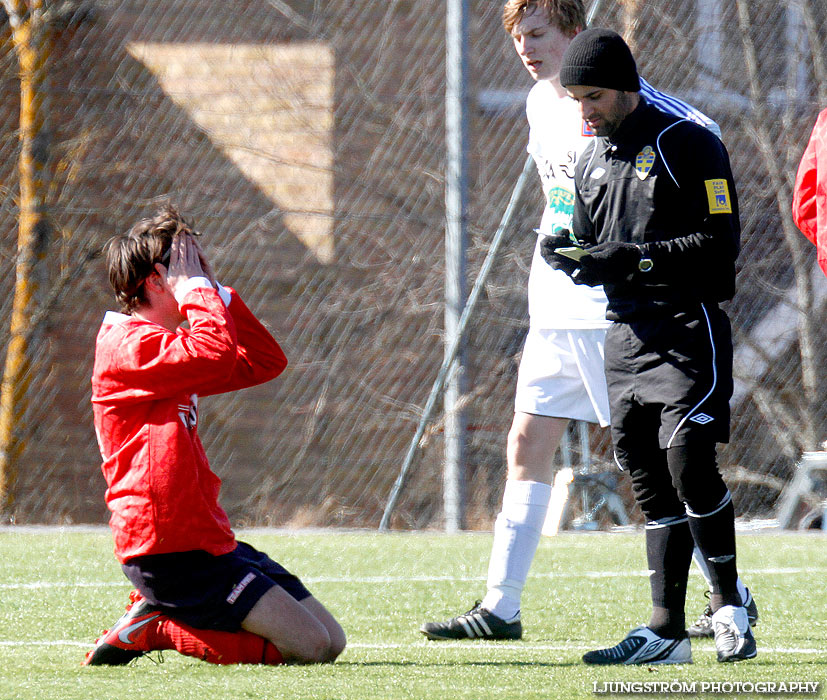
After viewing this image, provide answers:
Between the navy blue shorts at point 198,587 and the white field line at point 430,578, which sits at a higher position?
the navy blue shorts at point 198,587

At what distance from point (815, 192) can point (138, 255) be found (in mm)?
1834

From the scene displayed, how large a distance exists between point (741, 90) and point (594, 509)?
2770mm

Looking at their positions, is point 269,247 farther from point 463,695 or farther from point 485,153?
point 463,695

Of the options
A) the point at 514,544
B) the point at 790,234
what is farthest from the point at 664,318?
the point at 790,234

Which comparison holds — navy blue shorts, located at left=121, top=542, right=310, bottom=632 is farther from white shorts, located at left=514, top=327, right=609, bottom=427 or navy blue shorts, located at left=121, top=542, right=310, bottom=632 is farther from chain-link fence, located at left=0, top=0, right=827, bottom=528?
chain-link fence, located at left=0, top=0, right=827, bottom=528

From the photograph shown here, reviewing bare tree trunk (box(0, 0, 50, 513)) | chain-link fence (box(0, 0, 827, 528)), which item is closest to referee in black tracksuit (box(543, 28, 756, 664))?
chain-link fence (box(0, 0, 827, 528))

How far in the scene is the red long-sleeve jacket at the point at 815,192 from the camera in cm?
349

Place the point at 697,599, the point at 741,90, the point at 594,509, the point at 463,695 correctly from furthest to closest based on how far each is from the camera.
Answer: the point at 741,90 → the point at 594,509 → the point at 697,599 → the point at 463,695

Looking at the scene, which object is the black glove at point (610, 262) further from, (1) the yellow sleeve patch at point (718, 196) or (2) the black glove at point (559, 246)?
(1) the yellow sleeve patch at point (718, 196)

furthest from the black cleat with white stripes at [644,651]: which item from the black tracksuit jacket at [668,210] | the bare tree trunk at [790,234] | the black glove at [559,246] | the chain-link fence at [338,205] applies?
the bare tree trunk at [790,234]

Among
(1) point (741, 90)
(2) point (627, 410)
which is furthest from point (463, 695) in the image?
(1) point (741, 90)

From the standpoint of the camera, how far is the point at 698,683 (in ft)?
8.84

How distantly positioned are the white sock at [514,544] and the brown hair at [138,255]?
1.21m

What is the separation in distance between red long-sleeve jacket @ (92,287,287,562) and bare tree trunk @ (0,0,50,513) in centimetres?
470
